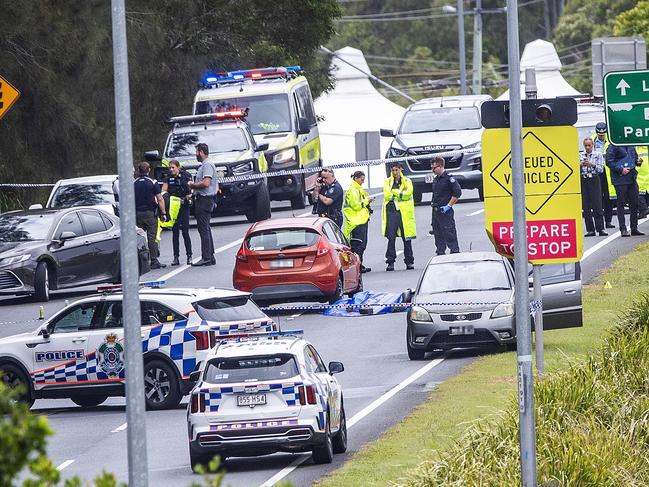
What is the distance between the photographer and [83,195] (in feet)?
105

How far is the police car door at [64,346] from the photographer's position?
2025 cm

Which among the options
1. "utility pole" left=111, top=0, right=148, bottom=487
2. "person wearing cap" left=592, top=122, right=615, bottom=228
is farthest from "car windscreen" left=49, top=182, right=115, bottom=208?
"utility pole" left=111, top=0, right=148, bottom=487

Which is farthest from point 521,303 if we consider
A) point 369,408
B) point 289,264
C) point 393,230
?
point 393,230

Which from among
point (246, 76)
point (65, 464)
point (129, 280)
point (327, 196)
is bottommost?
point (65, 464)

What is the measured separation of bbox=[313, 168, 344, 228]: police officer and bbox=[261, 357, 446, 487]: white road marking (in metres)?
7.93

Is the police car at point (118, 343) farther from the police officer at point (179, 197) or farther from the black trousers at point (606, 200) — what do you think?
the black trousers at point (606, 200)

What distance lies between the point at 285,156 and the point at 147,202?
7571mm

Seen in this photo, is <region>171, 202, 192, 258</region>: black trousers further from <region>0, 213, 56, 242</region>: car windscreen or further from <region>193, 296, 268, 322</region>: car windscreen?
<region>193, 296, 268, 322</region>: car windscreen

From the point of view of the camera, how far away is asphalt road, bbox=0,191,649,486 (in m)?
16.6

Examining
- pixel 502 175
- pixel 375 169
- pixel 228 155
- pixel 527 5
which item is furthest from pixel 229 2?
pixel 527 5

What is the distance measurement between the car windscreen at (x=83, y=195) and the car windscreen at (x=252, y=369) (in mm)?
15397

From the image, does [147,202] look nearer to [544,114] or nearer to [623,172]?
[623,172]

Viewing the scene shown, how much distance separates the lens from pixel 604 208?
33531mm

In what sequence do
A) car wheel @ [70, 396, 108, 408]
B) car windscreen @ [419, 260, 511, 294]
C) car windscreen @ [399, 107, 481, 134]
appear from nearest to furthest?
car wheel @ [70, 396, 108, 408] → car windscreen @ [419, 260, 511, 294] → car windscreen @ [399, 107, 481, 134]
